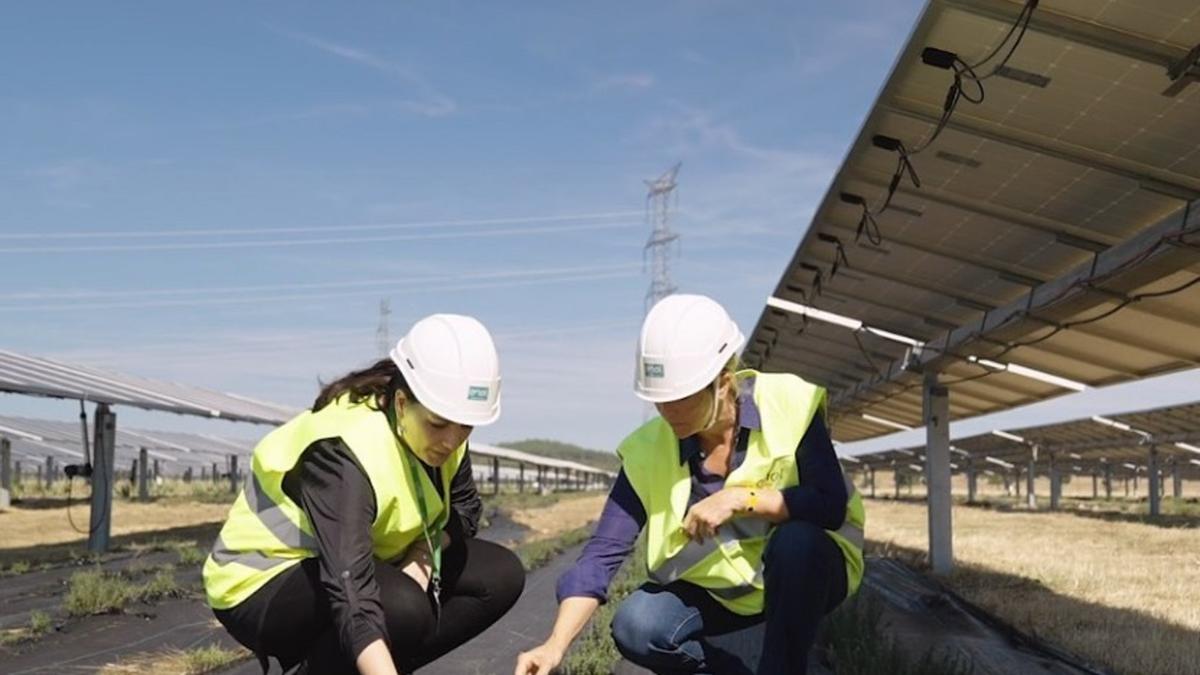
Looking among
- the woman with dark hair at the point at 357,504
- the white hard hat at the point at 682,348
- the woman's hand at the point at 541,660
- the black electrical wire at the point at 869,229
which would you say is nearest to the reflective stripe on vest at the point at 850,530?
the white hard hat at the point at 682,348

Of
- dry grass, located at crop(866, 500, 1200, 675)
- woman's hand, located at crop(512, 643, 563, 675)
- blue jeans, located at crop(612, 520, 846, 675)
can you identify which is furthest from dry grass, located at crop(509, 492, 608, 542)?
woman's hand, located at crop(512, 643, 563, 675)

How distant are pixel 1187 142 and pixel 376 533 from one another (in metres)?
4.77

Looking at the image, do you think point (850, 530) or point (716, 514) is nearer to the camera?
point (716, 514)

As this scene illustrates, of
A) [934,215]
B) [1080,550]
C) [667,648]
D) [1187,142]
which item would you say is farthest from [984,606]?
[1080,550]

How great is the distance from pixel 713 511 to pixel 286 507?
1.33 metres

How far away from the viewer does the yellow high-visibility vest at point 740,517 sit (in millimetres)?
3950

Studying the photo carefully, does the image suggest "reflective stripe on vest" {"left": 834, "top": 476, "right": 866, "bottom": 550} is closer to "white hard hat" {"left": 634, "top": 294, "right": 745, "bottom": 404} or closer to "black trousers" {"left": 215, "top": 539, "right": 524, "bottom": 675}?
"white hard hat" {"left": 634, "top": 294, "right": 745, "bottom": 404}

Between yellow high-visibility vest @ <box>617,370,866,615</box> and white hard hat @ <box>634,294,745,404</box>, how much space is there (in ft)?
0.82

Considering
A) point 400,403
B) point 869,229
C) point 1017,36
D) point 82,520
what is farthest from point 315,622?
point 82,520

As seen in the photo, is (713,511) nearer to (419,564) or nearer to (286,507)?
(419,564)

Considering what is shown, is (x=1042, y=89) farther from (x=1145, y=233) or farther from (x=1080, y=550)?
(x=1080, y=550)

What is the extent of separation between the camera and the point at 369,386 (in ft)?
13.6

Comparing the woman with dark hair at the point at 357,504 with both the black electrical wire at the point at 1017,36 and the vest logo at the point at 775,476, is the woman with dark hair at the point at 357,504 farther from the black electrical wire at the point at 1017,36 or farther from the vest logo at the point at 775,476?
the black electrical wire at the point at 1017,36

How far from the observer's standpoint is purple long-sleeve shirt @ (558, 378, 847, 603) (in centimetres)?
388
